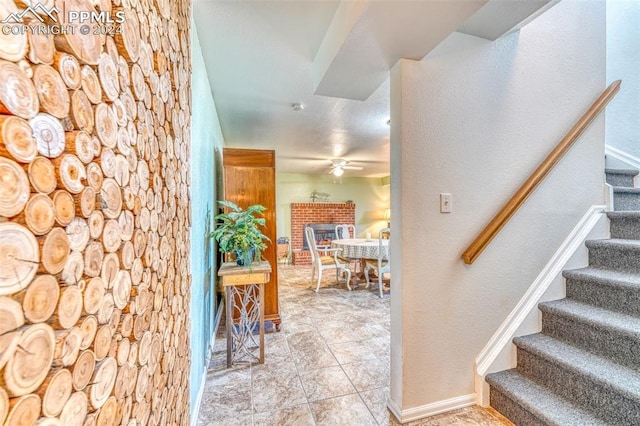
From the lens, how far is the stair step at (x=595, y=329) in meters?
1.28

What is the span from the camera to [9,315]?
1.10 feet

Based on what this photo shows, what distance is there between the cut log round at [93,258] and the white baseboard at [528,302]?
6.31ft

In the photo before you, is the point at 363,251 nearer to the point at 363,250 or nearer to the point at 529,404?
the point at 363,250

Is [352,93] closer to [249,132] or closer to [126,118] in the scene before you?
[126,118]

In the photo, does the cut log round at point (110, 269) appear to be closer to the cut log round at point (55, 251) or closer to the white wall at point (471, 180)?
the cut log round at point (55, 251)

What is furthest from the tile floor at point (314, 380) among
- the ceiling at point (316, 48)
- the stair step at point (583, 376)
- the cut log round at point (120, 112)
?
the ceiling at point (316, 48)

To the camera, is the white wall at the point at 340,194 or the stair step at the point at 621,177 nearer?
the stair step at the point at 621,177

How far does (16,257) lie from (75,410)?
29cm

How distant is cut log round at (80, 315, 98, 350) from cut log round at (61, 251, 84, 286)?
0.25 ft

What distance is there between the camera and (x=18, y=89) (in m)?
0.36

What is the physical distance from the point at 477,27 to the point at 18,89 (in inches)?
76.3

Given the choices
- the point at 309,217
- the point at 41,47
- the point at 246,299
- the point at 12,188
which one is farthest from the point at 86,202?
the point at 309,217

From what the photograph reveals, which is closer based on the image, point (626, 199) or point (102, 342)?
point (102, 342)

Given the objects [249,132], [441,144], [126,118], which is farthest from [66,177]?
[249,132]
